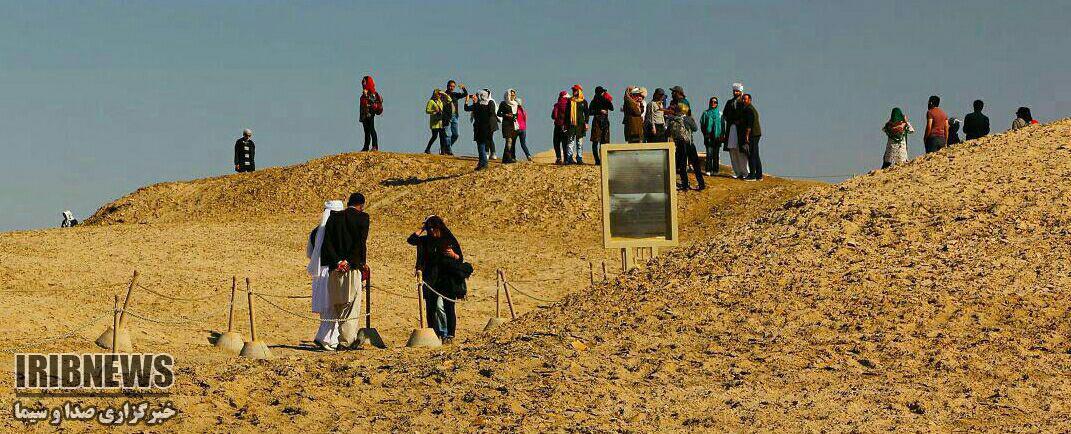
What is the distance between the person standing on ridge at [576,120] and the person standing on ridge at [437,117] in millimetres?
3191

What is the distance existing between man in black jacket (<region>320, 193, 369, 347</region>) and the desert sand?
2.76 feet

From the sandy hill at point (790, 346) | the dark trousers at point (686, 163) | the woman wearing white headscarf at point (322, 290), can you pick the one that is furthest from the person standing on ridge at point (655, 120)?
the woman wearing white headscarf at point (322, 290)

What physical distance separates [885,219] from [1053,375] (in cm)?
424

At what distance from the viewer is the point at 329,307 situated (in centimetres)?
1614

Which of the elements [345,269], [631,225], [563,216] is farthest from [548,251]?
[345,269]

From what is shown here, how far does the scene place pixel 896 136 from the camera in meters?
24.5

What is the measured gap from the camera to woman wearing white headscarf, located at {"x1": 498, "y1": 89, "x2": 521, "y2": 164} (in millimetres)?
31500

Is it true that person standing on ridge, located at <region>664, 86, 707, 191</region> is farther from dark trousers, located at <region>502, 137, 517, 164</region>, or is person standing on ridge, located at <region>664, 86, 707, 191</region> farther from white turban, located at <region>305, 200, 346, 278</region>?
white turban, located at <region>305, 200, 346, 278</region>

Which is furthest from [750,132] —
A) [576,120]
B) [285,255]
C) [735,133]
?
[285,255]

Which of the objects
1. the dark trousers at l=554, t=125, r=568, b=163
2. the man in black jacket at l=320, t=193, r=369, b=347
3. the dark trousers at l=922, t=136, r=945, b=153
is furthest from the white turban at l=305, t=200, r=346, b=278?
the dark trousers at l=554, t=125, r=568, b=163

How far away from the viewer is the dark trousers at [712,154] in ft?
95.9

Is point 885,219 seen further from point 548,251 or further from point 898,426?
point 548,251

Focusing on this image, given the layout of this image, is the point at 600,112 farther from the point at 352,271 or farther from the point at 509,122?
the point at 352,271

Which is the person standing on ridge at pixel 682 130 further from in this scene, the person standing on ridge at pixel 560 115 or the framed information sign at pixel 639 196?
the framed information sign at pixel 639 196
